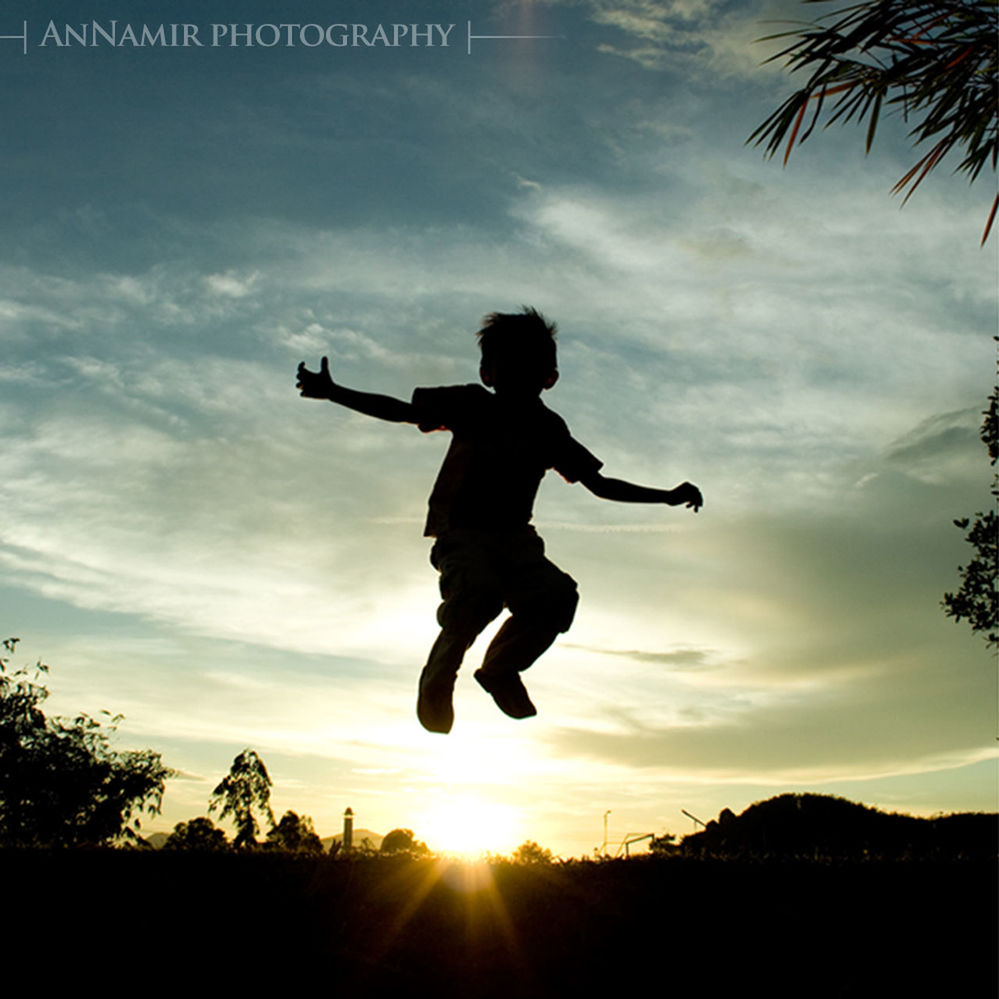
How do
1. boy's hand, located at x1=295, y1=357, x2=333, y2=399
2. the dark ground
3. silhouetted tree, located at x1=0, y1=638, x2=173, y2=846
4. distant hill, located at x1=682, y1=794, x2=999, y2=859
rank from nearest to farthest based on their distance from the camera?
the dark ground → boy's hand, located at x1=295, y1=357, x2=333, y2=399 → distant hill, located at x1=682, y1=794, x2=999, y2=859 → silhouetted tree, located at x1=0, y1=638, x2=173, y2=846

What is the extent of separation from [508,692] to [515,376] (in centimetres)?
185

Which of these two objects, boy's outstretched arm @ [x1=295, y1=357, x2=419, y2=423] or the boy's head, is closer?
boy's outstretched arm @ [x1=295, y1=357, x2=419, y2=423]

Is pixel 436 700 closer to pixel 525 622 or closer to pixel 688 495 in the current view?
pixel 525 622

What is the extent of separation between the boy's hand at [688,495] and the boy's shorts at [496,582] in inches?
32.7

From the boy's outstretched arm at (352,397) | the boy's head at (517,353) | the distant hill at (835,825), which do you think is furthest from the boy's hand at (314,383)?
the distant hill at (835,825)

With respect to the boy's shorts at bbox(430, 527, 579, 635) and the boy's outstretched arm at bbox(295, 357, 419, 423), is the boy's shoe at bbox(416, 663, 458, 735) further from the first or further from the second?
the boy's outstretched arm at bbox(295, 357, 419, 423)

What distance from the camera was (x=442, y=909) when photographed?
432 centimetres

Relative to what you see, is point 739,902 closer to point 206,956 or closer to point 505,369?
point 206,956

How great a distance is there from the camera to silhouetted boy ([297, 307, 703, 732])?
16.9 feet

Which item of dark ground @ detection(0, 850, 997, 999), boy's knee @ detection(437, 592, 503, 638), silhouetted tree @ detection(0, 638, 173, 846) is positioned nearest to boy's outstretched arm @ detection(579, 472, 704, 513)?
boy's knee @ detection(437, 592, 503, 638)

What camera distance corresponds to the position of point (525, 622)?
17.4 ft

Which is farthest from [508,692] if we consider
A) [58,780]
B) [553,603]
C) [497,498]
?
[58,780]

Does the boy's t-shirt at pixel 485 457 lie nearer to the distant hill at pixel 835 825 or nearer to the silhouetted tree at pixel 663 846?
the silhouetted tree at pixel 663 846

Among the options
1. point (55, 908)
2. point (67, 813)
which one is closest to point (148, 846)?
point (55, 908)
